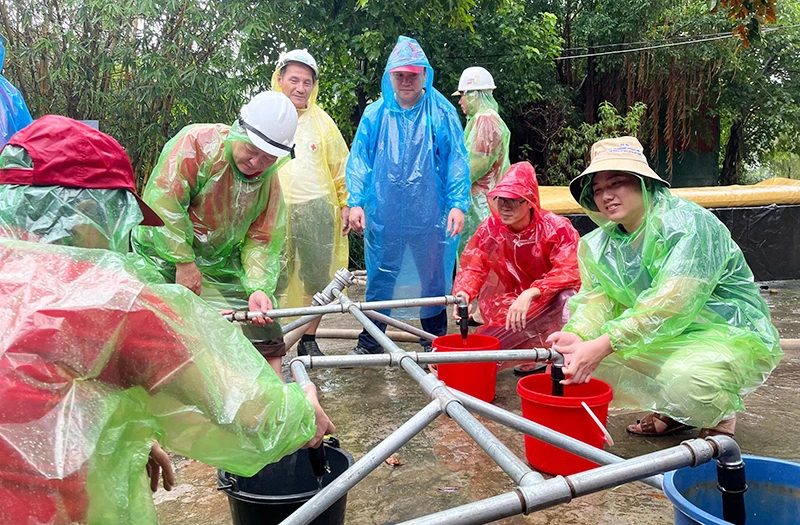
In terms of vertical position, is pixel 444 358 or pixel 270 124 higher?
pixel 270 124

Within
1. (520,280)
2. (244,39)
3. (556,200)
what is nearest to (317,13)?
(244,39)

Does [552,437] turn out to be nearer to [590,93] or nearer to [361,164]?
[361,164]

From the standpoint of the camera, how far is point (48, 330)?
3.64ft

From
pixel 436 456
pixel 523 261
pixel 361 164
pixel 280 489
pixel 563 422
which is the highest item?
pixel 361 164

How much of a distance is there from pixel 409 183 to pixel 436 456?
1.84 m

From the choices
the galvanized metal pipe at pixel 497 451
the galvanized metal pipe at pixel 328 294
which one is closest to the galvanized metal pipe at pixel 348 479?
the galvanized metal pipe at pixel 497 451

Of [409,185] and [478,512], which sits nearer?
[478,512]

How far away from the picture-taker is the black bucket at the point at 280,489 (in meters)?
1.71

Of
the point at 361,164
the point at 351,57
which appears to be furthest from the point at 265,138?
the point at 351,57

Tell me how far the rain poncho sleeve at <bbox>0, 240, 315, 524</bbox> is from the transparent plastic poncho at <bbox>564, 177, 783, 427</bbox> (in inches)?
62.0

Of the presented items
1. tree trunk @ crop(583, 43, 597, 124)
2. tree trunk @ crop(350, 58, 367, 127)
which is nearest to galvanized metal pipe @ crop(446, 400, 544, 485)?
tree trunk @ crop(350, 58, 367, 127)

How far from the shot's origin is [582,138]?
35.4 ft

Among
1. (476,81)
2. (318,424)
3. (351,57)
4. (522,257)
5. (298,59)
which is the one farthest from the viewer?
(351,57)

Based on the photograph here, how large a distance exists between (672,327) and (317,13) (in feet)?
20.0
